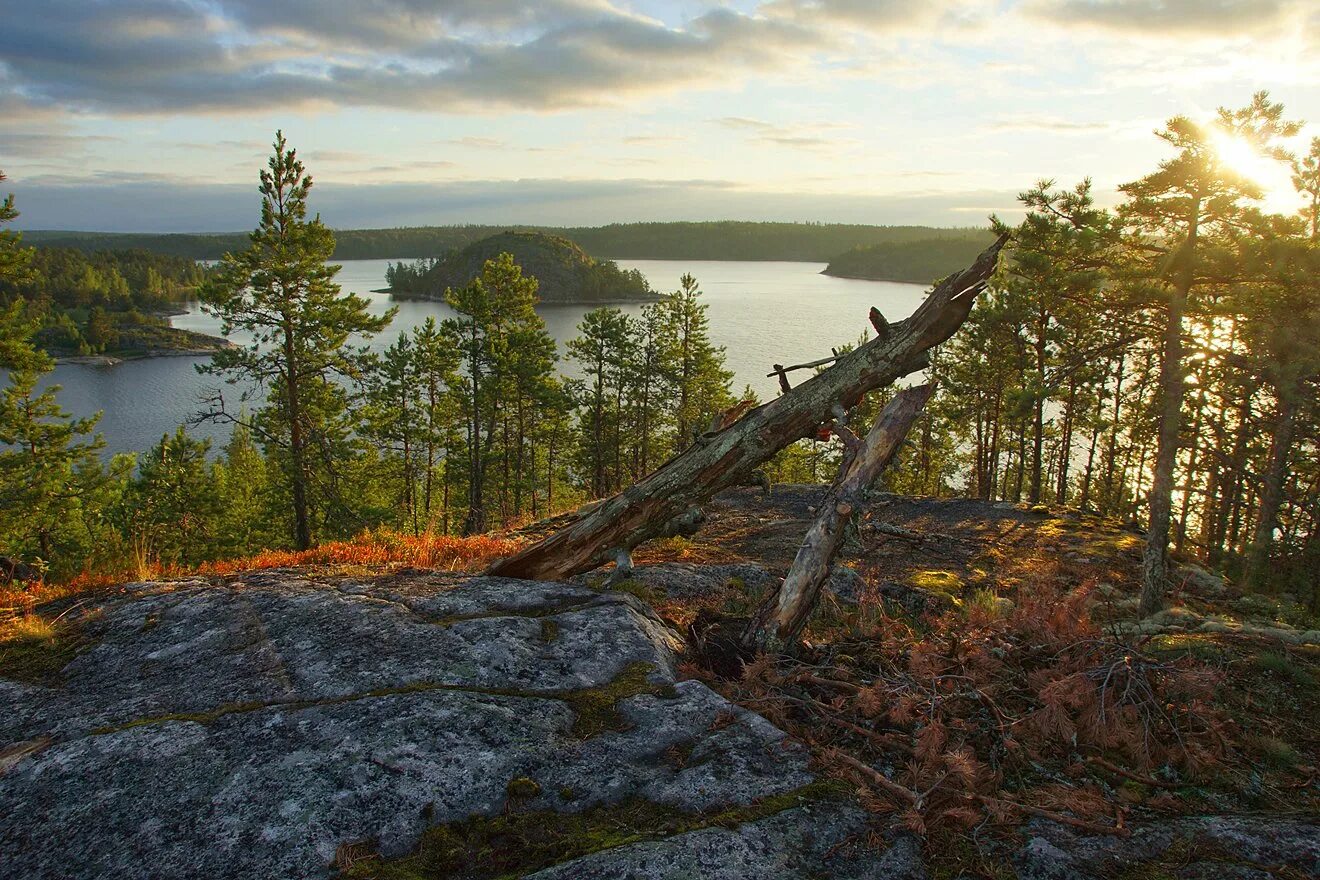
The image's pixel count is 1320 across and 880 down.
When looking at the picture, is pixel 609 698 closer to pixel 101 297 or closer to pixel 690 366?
pixel 690 366

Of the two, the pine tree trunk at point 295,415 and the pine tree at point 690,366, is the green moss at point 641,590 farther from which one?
the pine tree at point 690,366

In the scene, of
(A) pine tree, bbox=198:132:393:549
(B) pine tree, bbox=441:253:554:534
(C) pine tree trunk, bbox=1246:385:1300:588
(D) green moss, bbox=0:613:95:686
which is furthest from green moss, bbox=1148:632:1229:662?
(B) pine tree, bbox=441:253:554:534

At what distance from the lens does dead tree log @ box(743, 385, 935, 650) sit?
5.88 meters

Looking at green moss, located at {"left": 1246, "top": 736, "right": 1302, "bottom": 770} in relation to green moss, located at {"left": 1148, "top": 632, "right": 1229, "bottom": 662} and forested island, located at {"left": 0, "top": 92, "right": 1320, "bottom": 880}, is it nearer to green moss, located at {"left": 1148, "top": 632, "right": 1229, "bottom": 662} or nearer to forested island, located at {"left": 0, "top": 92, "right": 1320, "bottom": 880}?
forested island, located at {"left": 0, "top": 92, "right": 1320, "bottom": 880}

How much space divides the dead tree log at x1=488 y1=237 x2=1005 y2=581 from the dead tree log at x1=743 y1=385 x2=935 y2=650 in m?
0.75

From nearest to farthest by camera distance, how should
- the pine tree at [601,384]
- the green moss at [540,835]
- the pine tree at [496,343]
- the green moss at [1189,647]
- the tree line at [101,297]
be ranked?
the green moss at [540,835] < the green moss at [1189,647] < the pine tree at [496,343] < the pine tree at [601,384] < the tree line at [101,297]

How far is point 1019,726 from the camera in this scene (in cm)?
447

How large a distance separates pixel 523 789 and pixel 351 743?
1075mm

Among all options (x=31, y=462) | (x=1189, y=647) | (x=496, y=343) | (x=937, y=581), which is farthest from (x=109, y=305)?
(x=1189, y=647)

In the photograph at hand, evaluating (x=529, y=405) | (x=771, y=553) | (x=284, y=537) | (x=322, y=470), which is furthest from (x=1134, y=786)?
(x=284, y=537)

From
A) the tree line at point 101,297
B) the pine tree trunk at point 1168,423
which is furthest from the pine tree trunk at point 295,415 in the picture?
the tree line at point 101,297

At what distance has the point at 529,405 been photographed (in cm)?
4328

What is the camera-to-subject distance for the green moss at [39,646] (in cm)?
478

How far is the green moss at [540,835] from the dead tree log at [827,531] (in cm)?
214
